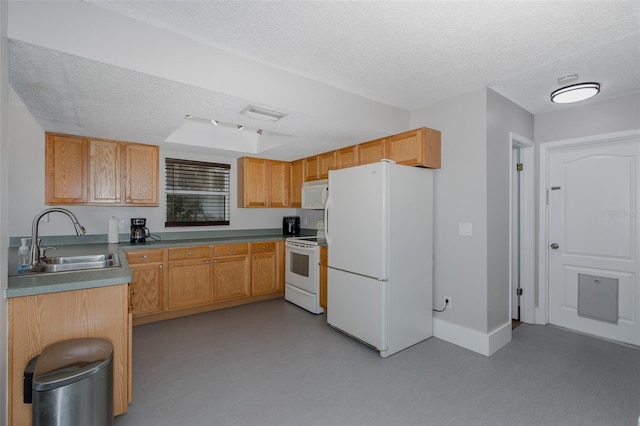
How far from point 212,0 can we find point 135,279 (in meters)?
3.01

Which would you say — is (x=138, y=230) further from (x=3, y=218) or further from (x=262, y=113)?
(x=3, y=218)

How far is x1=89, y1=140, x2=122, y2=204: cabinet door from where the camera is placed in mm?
3486

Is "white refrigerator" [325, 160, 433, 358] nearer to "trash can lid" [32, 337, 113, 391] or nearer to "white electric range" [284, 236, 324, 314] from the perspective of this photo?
"white electric range" [284, 236, 324, 314]

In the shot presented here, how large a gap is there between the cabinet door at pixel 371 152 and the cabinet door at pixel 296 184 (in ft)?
4.40

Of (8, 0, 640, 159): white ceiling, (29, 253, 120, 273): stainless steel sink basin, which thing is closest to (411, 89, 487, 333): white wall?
(8, 0, 640, 159): white ceiling

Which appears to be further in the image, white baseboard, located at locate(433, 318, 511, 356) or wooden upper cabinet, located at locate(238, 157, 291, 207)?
wooden upper cabinet, located at locate(238, 157, 291, 207)

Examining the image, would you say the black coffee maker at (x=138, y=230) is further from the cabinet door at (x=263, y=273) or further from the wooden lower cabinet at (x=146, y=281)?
the cabinet door at (x=263, y=273)

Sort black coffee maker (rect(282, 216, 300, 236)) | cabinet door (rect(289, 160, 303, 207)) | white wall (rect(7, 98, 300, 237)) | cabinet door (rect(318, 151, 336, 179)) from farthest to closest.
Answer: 1. black coffee maker (rect(282, 216, 300, 236))
2. cabinet door (rect(289, 160, 303, 207))
3. cabinet door (rect(318, 151, 336, 179))
4. white wall (rect(7, 98, 300, 237))

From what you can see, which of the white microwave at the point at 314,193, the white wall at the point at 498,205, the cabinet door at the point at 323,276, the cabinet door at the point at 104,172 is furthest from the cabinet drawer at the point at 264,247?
the white wall at the point at 498,205

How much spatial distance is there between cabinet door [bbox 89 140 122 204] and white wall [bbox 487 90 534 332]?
408 centimetres

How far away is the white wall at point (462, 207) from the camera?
290 cm

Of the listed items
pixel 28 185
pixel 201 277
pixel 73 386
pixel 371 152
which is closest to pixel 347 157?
pixel 371 152

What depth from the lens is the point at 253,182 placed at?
15.5 feet

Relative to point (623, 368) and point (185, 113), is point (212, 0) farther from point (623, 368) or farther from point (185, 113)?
point (623, 368)
